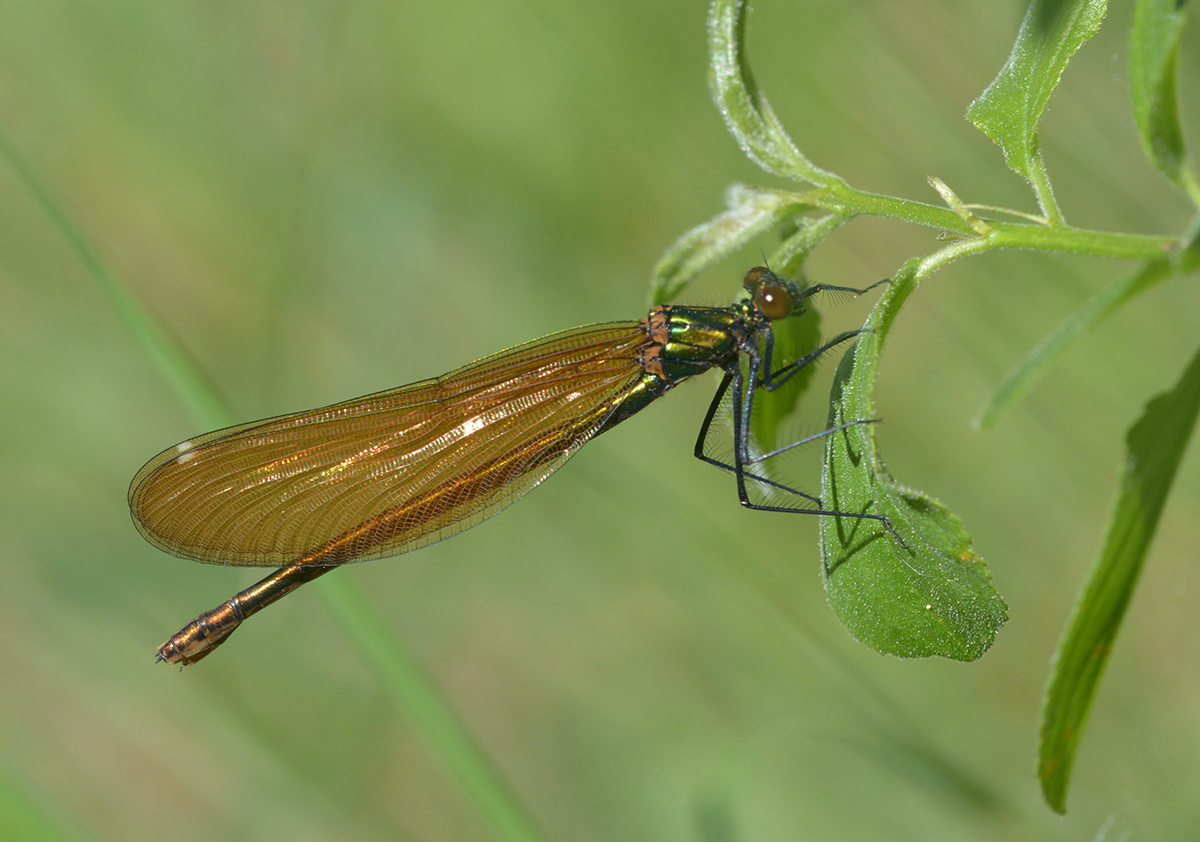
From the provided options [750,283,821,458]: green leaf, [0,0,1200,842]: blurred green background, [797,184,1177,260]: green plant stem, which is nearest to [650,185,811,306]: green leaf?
[797,184,1177,260]: green plant stem

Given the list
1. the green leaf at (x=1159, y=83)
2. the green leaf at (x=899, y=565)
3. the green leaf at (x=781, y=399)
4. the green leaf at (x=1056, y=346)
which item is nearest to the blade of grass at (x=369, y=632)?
the green leaf at (x=781, y=399)

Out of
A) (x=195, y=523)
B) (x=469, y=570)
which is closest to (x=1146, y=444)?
(x=195, y=523)

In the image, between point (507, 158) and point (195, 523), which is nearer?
point (195, 523)

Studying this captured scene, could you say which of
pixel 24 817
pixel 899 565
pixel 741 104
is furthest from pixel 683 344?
pixel 24 817

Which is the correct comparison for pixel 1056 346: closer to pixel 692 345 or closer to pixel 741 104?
pixel 741 104

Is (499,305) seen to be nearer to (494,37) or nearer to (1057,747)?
(494,37)

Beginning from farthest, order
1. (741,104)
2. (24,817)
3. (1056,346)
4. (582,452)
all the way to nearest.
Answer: (582,452) → (24,817) → (741,104) → (1056,346)
